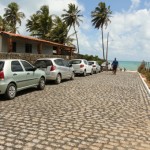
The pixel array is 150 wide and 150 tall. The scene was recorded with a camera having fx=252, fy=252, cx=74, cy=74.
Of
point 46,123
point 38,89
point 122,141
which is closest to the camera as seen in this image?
point 122,141

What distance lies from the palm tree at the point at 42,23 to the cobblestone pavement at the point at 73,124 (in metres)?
36.0

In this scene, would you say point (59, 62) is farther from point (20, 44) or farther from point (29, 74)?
point (20, 44)

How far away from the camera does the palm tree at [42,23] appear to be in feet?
146

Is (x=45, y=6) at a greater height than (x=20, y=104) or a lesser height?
greater

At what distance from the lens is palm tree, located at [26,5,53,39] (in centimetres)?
4442

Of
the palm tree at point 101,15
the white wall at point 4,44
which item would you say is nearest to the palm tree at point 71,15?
the palm tree at point 101,15

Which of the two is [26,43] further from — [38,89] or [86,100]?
[86,100]

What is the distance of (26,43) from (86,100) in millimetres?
19995

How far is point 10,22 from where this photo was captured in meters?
56.3

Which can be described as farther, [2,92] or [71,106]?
[2,92]

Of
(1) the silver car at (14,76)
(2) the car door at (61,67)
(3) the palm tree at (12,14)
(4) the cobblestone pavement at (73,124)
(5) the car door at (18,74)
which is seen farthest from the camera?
(3) the palm tree at (12,14)

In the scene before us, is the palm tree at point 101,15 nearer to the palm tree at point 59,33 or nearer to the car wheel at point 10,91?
the palm tree at point 59,33

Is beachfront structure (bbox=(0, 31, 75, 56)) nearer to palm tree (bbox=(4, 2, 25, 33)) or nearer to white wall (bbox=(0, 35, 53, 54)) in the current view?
white wall (bbox=(0, 35, 53, 54))

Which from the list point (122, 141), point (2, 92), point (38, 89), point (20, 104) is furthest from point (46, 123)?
point (38, 89)
